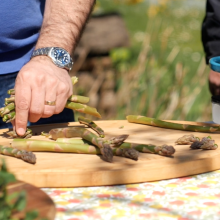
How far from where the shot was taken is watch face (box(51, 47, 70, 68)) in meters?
2.36

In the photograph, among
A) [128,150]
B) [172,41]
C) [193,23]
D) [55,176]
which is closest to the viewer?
[55,176]

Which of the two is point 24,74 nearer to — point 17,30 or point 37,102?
point 37,102

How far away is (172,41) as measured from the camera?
12078 mm

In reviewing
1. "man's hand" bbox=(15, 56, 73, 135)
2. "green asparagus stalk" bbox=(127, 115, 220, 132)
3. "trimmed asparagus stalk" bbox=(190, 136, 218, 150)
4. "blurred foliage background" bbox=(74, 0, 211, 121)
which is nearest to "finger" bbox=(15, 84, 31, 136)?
"man's hand" bbox=(15, 56, 73, 135)

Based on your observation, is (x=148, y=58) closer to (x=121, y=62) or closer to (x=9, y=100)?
Answer: (x=121, y=62)

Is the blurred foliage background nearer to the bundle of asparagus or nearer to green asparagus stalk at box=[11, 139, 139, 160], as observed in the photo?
the bundle of asparagus

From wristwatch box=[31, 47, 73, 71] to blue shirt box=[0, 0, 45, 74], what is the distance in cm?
37

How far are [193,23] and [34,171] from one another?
12.5 meters

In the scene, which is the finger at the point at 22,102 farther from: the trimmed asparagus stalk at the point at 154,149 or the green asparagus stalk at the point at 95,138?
the trimmed asparagus stalk at the point at 154,149

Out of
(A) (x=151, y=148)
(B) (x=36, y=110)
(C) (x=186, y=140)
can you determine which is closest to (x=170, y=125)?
(C) (x=186, y=140)

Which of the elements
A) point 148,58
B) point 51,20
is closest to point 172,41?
point 148,58

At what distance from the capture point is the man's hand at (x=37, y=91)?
2172 mm

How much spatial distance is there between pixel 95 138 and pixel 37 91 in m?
0.38

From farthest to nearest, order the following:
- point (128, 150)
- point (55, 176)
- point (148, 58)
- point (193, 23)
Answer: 1. point (193, 23)
2. point (148, 58)
3. point (128, 150)
4. point (55, 176)
